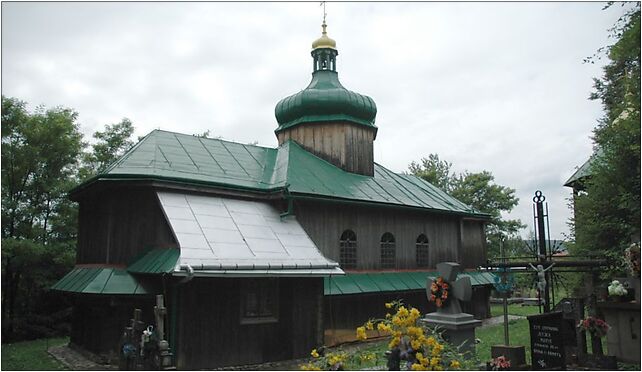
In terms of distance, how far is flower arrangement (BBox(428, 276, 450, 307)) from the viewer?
386 inches

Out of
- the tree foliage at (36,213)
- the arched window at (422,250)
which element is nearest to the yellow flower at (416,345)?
the arched window at (422,250)

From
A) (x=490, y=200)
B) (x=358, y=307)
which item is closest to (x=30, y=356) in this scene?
(x=358, y=307)

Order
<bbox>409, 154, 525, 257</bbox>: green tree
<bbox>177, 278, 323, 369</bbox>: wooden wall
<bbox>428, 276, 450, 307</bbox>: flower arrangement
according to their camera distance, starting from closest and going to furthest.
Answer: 1. <bbox>428, 276, 450, 307</bbox>: flower arrangement
2. <bbox>177, 278, 323, 369</bbox>: wooden wall
3. <bbox>409, 154, 525, 257</bbox>: green tree

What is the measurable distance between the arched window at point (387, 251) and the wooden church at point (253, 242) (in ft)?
0.14

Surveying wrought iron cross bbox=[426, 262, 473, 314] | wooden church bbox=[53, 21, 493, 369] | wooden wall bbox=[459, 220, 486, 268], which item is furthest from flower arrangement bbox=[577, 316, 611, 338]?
wooden wall bbox=[459, 220, 486, 268]

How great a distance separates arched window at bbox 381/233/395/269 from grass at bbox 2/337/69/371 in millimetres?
9415

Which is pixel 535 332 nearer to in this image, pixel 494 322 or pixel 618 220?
pixel 618 220

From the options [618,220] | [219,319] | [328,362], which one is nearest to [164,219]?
[219,319]

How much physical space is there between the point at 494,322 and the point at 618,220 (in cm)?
758

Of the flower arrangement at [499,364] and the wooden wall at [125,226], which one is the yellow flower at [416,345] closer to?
the flower arrangement at [499,364]

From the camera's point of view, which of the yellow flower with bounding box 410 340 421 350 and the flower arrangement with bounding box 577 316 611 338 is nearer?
the yellow flower with bounding box 410 340 421 350

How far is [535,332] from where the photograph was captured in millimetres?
9977

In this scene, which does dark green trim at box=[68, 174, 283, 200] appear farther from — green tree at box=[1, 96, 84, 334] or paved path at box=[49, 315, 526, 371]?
green tree at box=[1, 96, 84, 334]

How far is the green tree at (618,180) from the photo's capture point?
11.5 m
